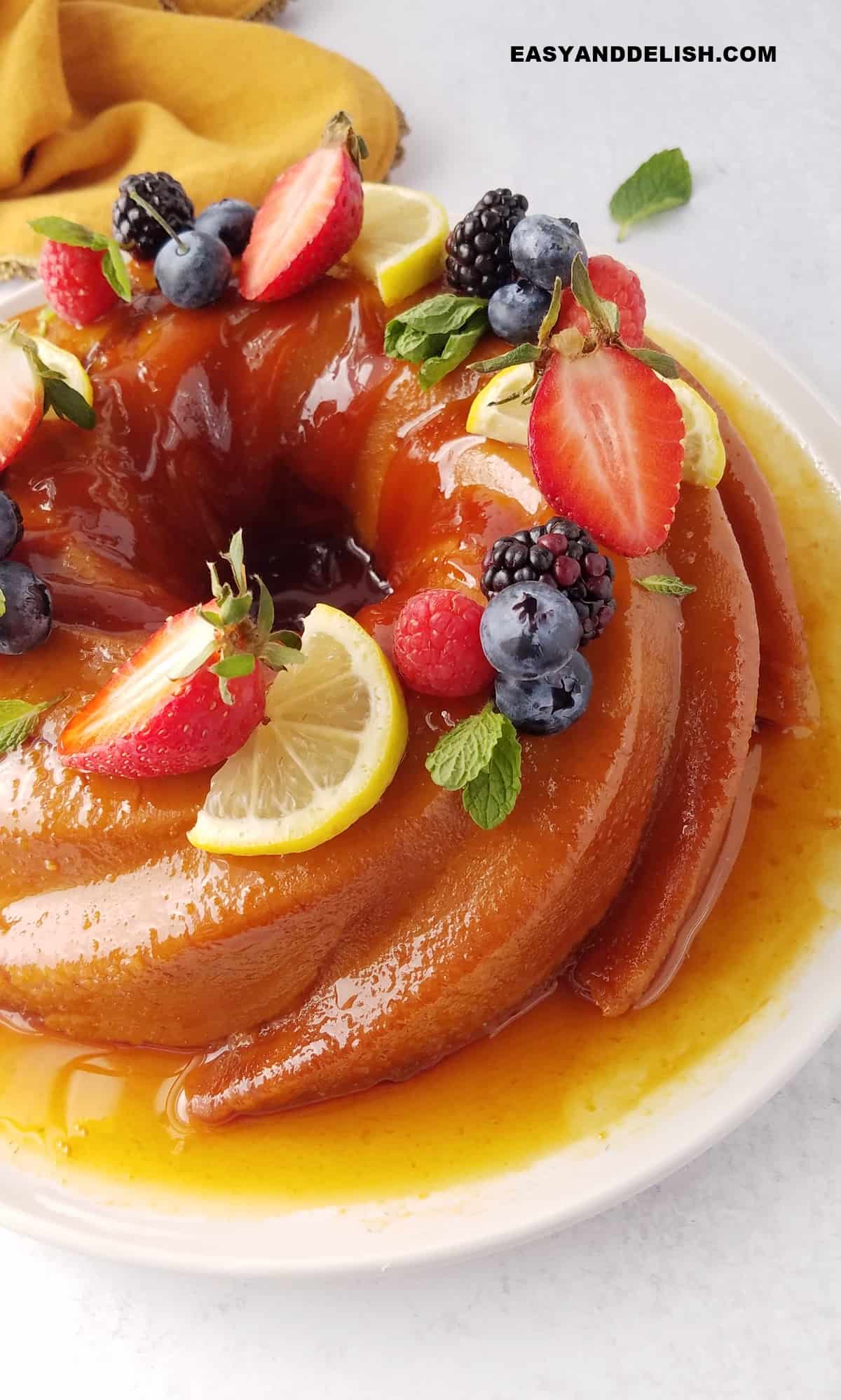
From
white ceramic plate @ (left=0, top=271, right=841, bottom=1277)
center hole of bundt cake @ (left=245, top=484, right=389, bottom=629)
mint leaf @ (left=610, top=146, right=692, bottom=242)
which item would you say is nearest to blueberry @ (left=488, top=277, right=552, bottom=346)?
center hole of bundt cake @ (left=245, top=484, right=389, bottom=629)

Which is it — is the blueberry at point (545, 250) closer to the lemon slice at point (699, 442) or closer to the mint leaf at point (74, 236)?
the lemon slice at point (699, 442)

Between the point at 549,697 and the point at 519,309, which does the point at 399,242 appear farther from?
the point at 549,697

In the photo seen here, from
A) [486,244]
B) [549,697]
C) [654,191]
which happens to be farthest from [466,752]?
[654,191]

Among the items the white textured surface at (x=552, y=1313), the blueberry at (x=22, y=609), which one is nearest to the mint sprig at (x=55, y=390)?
the blueberry at (x=22, y=609)

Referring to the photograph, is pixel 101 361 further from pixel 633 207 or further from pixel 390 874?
pixel 633 207

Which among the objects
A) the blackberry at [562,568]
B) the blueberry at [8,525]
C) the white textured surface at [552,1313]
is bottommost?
the white textured surface at [552,1313]

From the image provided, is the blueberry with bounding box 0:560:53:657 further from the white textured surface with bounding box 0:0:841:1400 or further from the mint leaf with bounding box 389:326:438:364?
the white textured surface with bounding box 0:0:841:1400

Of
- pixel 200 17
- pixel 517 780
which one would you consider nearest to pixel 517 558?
pixel 517 780

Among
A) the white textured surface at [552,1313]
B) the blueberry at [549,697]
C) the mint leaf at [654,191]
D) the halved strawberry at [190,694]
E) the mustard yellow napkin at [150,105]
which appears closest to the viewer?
the halved strawberry at [190,694]
